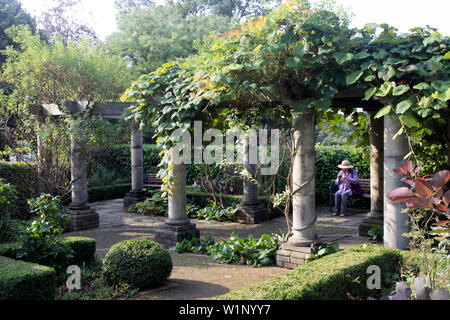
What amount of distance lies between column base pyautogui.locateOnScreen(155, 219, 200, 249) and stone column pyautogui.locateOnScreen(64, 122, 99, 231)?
2791 millimetres

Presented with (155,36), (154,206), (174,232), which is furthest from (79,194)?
(155,36)

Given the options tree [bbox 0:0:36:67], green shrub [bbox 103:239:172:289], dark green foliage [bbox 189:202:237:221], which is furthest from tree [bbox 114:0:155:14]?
green shrub [bbox 103:239:172:289]

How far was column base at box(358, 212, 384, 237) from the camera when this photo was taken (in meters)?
8.01

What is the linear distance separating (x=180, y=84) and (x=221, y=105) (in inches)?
31.4

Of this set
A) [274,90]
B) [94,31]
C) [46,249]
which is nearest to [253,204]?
[274,90]

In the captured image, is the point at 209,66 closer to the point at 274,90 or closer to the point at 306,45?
the point at 274,90

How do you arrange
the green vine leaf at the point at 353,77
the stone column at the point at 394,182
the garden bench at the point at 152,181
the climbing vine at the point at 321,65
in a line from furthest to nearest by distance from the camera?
the garden bench at the point at 152,181 → the stone column at the point at 394,182 → the green vine leaf at the point at 353,77 → the climbing vine at the point at 321,65

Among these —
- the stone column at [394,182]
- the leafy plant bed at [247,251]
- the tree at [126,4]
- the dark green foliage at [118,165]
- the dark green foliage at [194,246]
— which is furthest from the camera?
the tree at [126,4]

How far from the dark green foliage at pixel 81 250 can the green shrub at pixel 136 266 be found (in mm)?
844

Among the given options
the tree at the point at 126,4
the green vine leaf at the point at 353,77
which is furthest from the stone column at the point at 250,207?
the tree at the point at 126,4

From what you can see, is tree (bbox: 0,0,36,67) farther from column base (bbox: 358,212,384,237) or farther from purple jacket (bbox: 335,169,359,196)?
column base (bbox: 358,212,384,237)

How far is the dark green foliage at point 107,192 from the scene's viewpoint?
1490cm

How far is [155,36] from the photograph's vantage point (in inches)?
888

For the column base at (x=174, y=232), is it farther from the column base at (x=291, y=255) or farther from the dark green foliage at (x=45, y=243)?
the dark green foliage at (x=45, y=243)
